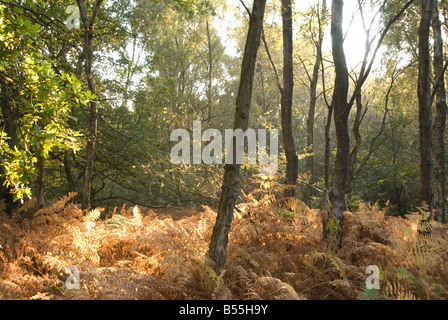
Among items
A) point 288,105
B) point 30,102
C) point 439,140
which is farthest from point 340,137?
point 439,140

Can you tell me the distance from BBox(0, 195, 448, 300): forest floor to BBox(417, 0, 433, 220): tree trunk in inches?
70.9

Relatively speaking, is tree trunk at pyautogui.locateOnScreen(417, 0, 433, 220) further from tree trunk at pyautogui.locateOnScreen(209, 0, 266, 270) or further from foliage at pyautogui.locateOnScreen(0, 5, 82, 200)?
foliage at pyautogui.locateOnScreen(0, 5, 82, 200)

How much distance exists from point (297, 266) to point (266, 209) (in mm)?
902

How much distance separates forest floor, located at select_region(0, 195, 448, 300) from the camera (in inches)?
101

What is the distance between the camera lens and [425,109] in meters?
6.09

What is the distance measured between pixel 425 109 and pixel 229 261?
17.0 ft

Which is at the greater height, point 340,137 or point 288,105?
point 288,105

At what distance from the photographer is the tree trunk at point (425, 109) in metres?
5.78

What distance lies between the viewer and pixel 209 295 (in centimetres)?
270

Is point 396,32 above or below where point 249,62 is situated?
above

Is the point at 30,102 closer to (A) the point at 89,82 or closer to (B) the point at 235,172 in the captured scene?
(A) the point at 89,82

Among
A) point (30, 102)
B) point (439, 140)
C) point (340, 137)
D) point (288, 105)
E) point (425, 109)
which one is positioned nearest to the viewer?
point (30, 102)
